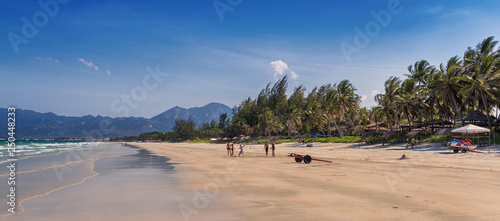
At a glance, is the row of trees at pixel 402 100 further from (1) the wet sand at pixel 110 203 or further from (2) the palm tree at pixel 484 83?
(1) the wet sand at pixel 110 203

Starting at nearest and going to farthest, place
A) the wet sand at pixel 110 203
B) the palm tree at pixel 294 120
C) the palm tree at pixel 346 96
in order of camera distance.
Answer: the wet sand at pixel 110 203 < the palm tree at pixel 346 96 < the palm tree at pixel 294 120

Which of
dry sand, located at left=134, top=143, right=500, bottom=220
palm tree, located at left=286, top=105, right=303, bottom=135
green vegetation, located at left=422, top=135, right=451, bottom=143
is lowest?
dry sand, located at left=134, top=143, right=500, bottom=220

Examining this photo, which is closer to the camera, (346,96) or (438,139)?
(438,139)

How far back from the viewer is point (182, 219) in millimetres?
7336

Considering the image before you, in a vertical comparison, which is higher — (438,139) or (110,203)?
(438,139)

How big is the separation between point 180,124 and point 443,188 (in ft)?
589

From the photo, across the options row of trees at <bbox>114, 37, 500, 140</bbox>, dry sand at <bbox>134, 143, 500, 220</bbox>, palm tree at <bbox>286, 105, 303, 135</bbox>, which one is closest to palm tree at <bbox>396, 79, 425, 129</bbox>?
row of trees at <bbox>114, 37, 500, 140</bbox>

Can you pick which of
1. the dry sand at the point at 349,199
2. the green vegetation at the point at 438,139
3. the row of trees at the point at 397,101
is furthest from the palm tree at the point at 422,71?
the dry sand at the point at 349,199

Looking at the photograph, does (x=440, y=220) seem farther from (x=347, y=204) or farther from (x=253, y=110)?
(x=253, y=110)

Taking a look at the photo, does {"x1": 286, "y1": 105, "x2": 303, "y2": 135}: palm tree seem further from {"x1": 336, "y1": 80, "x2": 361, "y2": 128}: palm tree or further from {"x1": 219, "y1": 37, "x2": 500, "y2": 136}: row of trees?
{"x1": 336, "y1": 80, "x2": 361, "y2": 128}: palm tree

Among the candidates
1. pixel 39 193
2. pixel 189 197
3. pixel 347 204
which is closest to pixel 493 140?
pixel 347 204

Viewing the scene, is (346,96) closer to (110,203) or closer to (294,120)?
(294,120)

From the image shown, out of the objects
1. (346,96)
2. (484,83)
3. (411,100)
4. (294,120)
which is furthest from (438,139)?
(294,120)

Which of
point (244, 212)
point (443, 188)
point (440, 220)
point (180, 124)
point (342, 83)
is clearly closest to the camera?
point (440, 220)
